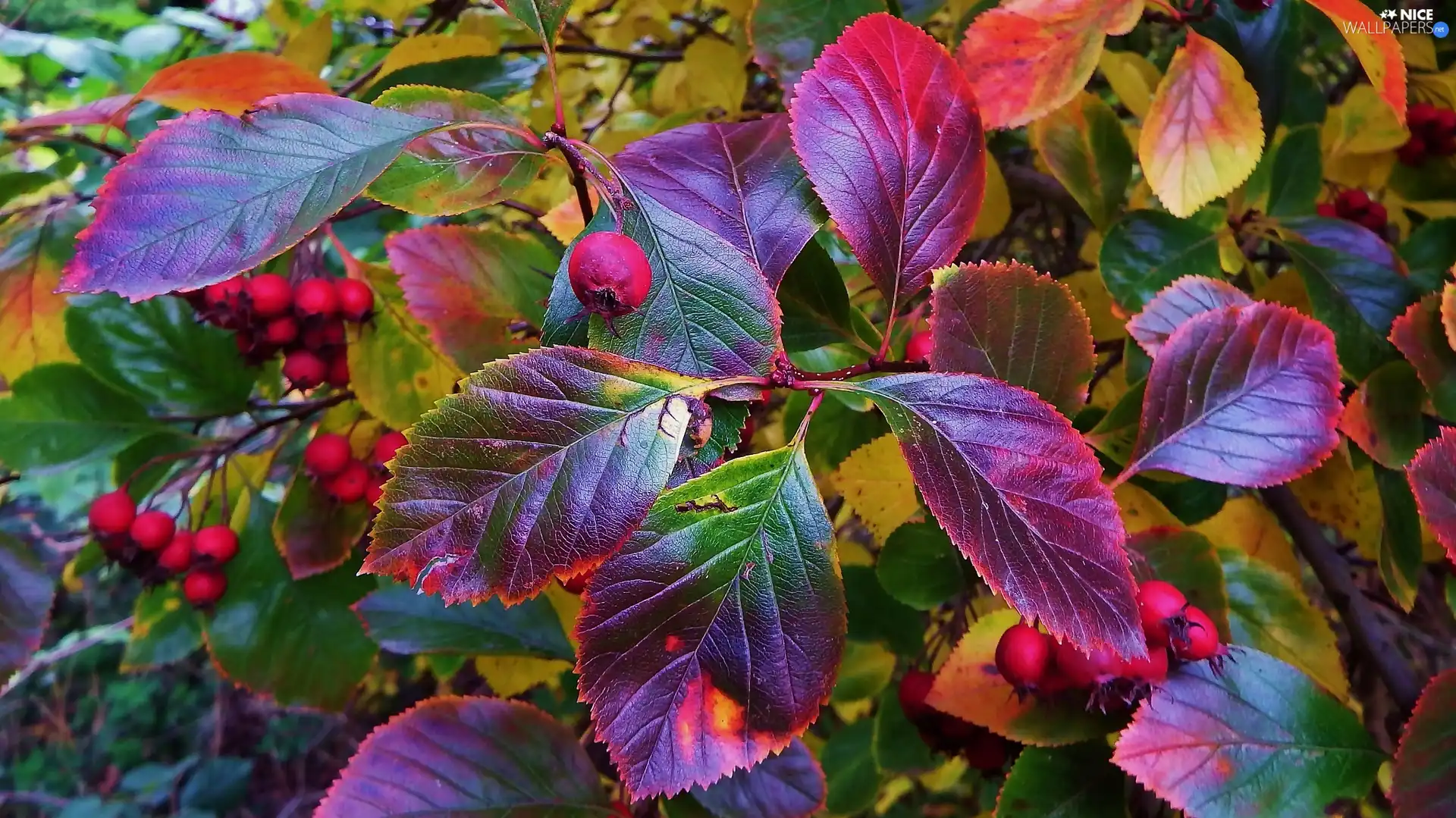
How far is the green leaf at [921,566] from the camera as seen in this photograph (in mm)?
764

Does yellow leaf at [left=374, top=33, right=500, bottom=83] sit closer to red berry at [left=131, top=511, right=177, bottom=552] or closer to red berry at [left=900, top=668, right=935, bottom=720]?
red berry at [left=131, top=511, right=177, bottom=552]

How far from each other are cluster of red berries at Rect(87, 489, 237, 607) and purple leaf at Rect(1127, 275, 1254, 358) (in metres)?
1.10

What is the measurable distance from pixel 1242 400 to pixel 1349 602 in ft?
1.35

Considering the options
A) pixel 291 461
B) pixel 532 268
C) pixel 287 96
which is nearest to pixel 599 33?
pixel 291 461

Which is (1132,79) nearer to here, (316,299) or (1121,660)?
(1121,660)

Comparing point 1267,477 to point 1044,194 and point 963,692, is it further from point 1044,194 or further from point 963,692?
point 1044,194

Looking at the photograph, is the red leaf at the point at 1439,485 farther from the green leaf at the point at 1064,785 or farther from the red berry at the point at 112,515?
the red berry at the point at 112,515

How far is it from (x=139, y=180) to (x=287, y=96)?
9 centimetres

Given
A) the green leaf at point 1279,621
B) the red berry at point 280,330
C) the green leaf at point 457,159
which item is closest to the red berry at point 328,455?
the red berry at point 280,330

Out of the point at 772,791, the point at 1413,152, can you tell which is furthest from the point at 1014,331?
the point at 1413,152

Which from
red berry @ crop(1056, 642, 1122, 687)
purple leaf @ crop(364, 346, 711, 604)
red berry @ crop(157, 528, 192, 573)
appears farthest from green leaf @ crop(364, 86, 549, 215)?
red berry @ crop(157, 528, 192, 573)

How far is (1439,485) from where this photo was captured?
0.61 m

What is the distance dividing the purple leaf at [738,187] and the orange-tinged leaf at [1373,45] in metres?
0.49

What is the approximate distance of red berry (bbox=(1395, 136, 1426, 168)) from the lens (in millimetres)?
1182
